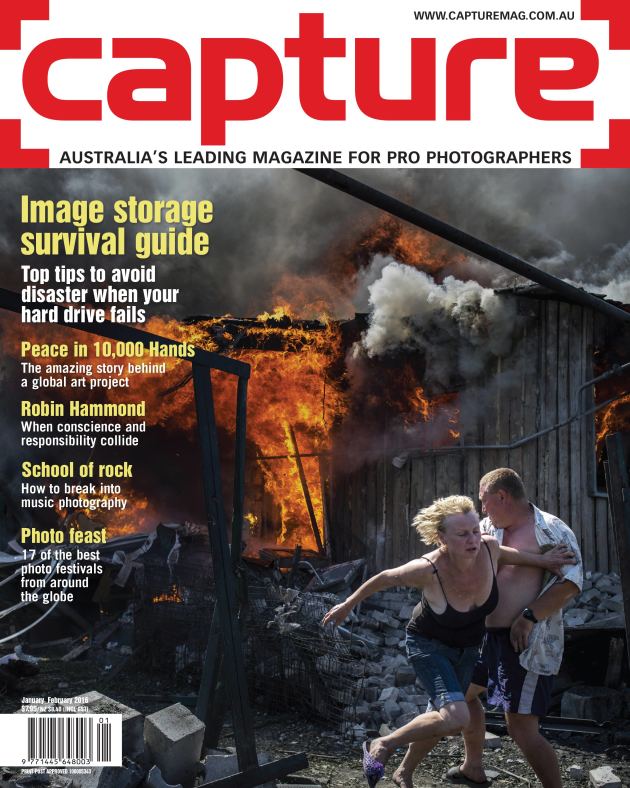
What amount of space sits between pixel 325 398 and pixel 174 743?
927 centimetres

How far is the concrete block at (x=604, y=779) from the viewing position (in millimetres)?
4719

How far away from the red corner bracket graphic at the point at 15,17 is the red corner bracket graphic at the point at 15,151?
404mm

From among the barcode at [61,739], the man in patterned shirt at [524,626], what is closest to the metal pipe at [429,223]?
the man in patterned shirt at [524,626]

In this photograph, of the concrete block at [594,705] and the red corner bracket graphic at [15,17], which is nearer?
the red corner bracket graphic at [15,17]

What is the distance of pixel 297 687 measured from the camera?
6.76 meters

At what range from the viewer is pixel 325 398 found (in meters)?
13.2

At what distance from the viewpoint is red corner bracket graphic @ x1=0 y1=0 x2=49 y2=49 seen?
12.1 ft

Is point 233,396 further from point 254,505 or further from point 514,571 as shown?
point 514,571

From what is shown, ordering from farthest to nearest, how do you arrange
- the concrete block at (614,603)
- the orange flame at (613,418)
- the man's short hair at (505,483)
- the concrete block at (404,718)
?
1. the orange flame at (613,418)
2. the concrete block at (614,603)
3. the concrete block at (404,718)
4. the man's short hair at (505,483)

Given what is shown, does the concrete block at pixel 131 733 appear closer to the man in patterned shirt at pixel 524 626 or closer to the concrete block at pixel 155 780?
the concrete block at pixel 155 780

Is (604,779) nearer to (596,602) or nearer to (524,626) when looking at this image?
(524,626)

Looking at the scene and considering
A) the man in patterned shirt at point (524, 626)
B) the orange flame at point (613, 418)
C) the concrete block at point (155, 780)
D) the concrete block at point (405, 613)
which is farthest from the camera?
the orange flame at point (613, 418)

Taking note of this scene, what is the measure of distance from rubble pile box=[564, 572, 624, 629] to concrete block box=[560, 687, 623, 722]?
36.6 inches

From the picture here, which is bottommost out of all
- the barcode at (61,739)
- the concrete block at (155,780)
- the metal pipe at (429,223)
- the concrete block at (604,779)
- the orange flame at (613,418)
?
the concrete block at (604,779)
